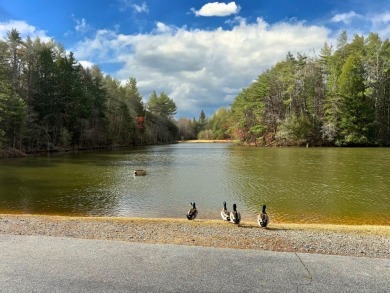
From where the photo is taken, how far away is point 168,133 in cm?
12181

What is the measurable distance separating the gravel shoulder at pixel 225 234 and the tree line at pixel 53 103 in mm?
37659

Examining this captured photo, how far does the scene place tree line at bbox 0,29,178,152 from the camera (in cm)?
5003

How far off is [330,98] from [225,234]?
213ft

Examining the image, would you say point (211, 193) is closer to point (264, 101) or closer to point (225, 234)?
point (225, 234)

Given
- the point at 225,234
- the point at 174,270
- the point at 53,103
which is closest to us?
the point at 174,270

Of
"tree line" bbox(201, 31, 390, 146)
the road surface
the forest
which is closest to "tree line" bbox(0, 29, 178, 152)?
the forest

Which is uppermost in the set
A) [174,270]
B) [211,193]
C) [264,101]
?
[264,101]

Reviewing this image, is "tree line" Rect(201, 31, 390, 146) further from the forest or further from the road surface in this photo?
the road surface

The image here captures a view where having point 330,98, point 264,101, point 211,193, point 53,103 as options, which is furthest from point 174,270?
point 264,101

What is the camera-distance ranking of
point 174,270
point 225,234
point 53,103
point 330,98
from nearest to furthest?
point 174,270
point 225,234
point 53,103
point 330,98

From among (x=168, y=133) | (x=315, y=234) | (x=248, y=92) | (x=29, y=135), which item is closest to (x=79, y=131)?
(x=29, y=135)

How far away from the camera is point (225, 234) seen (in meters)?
9.95

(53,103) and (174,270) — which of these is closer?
(174,270)

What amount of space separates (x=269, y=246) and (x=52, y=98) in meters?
62.2
